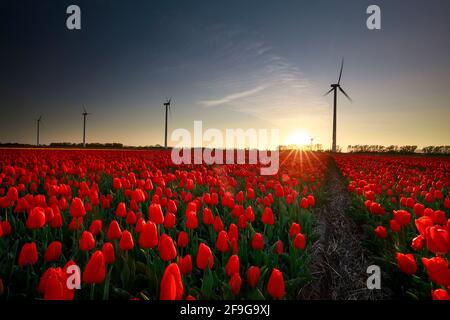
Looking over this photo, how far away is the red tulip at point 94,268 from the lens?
1.92 metres

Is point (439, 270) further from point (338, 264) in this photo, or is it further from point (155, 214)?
point (155, 214)

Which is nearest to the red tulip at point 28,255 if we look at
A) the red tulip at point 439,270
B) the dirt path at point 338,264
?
the dirt path at point 338,264

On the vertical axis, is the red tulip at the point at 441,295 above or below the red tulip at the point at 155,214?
below

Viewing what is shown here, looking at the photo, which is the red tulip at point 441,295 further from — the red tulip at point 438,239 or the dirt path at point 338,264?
the dirt path at point 338,264

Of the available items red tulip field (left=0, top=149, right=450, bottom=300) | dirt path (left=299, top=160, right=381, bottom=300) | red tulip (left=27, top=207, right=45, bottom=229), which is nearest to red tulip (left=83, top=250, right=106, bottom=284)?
red tulip field (left=0, top=149, right=450, bottom=300)

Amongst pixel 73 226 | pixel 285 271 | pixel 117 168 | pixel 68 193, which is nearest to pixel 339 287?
pixel 285 271

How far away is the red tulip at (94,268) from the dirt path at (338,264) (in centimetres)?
209

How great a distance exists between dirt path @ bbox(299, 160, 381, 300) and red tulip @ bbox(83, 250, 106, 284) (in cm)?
209

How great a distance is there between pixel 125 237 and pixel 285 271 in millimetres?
1816

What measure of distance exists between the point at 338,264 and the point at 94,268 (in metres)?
3.44

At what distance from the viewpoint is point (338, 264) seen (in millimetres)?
4031

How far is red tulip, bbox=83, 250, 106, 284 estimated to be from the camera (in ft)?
6.31

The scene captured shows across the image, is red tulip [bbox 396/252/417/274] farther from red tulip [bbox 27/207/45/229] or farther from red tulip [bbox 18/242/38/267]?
red tulip [bbox 27/207/45/229]
